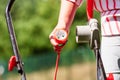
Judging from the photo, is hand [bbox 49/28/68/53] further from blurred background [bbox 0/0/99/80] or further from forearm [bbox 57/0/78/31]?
blurred background [bbox 0/0/99/80]

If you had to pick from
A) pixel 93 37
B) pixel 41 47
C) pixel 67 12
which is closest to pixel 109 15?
pixel 67 12

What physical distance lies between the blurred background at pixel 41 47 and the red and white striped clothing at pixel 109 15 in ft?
36.4

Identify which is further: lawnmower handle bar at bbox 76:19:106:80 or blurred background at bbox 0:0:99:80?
blurred background at bbox 0:0:99:80

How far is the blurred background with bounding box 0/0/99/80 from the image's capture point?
14.7m

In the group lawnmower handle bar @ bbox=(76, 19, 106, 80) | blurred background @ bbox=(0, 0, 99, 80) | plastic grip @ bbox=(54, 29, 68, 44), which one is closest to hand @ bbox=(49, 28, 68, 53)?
plastic grip @ bbox=(54, 29, 68, 44)

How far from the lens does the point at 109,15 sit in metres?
2.74

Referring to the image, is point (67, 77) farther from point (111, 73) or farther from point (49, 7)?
point (111, 73)

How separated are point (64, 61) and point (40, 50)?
3.00 m

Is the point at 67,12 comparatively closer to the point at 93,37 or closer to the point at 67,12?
the point at 67,12

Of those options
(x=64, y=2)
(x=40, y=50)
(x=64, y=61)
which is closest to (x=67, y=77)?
(x=64, y=61)

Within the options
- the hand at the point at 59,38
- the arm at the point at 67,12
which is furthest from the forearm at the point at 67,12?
the hand at the point at 59,38

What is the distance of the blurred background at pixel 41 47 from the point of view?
14688 mm

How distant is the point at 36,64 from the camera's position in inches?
597

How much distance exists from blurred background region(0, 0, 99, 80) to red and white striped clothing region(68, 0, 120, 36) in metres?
11.1
